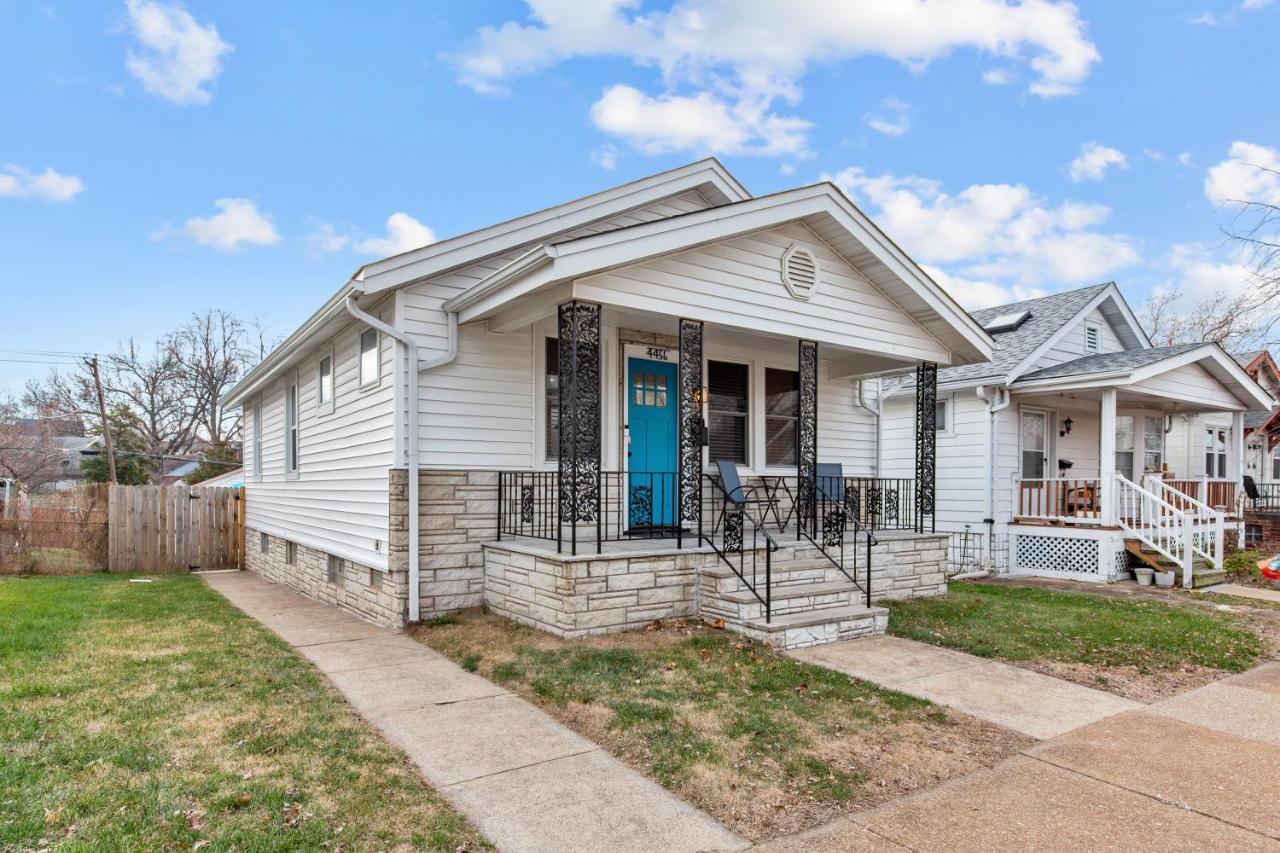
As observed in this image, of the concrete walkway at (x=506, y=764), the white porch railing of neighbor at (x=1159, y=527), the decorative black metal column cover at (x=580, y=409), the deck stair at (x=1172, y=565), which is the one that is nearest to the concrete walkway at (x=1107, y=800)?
the concrete walkway at (x=506, y=764)

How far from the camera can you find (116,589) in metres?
10.2

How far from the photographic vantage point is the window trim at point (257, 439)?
1371 centimetres

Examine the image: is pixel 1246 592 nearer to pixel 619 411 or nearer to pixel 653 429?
pixel 653 429

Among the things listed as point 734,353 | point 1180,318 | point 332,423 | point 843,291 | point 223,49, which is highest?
point 223,49

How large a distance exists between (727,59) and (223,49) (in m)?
10.6

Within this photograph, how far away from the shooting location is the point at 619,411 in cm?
854

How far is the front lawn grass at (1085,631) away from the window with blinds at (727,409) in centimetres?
275

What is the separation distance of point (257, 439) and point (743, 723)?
12.7 metres

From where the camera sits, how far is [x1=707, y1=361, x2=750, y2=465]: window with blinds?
30.9 ft

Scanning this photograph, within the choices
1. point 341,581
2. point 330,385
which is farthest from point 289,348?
point 341,581

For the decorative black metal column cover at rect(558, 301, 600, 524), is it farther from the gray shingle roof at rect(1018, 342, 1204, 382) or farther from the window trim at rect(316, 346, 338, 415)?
the gray shingle roof at rect(1018, 342, 1204, 382)

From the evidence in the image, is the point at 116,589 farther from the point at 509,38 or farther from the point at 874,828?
the point at 874,828

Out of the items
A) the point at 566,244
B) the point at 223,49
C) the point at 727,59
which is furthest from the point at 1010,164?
the point at 223,49

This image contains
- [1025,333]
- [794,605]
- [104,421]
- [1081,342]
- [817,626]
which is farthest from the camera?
[104,421]
